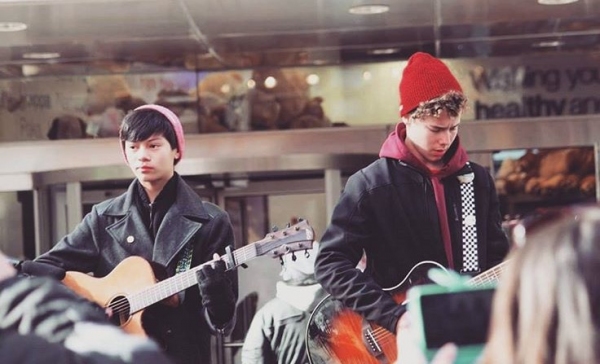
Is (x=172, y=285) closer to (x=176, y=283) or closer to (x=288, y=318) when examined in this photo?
(x=176, y=283)

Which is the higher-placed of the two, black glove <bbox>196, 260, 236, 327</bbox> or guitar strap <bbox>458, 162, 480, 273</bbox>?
guitar strap <bbox>458, 162, 480, 273</bbox>

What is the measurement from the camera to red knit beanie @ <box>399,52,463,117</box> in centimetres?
414

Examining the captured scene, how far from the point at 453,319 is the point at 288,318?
4.08m

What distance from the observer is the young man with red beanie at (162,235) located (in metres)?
4.36

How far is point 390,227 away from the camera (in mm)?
4164

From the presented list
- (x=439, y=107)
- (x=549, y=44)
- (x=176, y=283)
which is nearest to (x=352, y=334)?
(x=176, y=283)

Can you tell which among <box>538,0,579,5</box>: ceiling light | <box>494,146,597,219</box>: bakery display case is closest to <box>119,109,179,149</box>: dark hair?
<box>538,0,579,5</box>: ceiling light

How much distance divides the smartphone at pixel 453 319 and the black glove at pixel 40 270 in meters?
2.48

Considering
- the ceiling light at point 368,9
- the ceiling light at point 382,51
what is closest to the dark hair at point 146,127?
the ceiling light at point 368,9

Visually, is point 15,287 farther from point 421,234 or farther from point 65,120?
point 65,120

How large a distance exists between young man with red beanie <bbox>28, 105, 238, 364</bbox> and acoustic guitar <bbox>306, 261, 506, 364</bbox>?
1.07 feet

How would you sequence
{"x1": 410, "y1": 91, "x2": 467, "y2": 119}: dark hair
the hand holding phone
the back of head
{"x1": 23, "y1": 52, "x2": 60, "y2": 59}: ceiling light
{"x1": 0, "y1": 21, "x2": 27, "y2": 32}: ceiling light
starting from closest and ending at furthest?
1. the hand holding phone
2. {"x1": 410, "y1": 91, "x2": 467, "y2": 119}: dark hair
3. the back of head
4. {"x1": 0, "y1": 21, "x2": 27, "y2": 32}: ceiling light
5. {"x1": 23, "y1": 52, "x2": 60, "y2": 59}: ceiling light

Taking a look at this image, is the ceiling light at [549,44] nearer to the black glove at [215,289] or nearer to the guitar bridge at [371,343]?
the guitar bridge at [371,343]

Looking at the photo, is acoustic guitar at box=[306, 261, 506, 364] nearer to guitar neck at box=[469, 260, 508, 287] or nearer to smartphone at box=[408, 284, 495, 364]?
guitar neck at box=[469, 260, 508, 287]
